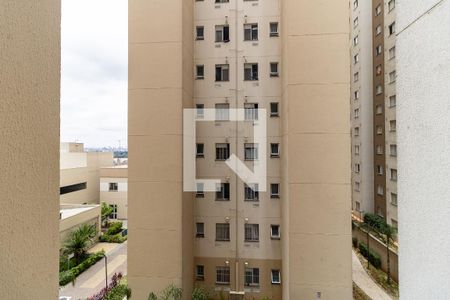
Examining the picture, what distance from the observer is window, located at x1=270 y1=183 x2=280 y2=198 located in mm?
8938

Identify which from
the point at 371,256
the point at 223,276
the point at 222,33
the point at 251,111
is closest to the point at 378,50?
the point at 371,256

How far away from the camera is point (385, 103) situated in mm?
15914

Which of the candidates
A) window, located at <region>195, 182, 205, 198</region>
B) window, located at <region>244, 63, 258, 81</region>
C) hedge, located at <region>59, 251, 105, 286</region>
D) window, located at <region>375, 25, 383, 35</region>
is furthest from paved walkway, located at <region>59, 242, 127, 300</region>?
window, located at <region>375, 25, 383, 35</region>

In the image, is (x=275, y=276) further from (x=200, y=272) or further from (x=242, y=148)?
(x=242, y=148)

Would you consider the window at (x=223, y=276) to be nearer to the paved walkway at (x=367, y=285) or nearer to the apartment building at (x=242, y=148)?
the apartment building at (x=242, y=148)

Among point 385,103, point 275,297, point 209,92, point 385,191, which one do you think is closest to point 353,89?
point 385,103

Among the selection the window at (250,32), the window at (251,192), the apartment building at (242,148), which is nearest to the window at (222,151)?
the apartment building at (242,148)

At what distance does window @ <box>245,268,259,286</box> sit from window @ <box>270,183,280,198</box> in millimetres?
2635

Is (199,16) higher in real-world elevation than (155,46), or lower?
higher

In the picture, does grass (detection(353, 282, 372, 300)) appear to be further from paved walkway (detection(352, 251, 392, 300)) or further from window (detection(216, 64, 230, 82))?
window (detection(216, 64, 230, 82))

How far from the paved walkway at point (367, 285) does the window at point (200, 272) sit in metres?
6.81

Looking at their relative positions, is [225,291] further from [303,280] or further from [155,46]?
[155,46]

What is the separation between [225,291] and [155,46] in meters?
8.45

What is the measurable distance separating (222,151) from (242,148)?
0.73m
